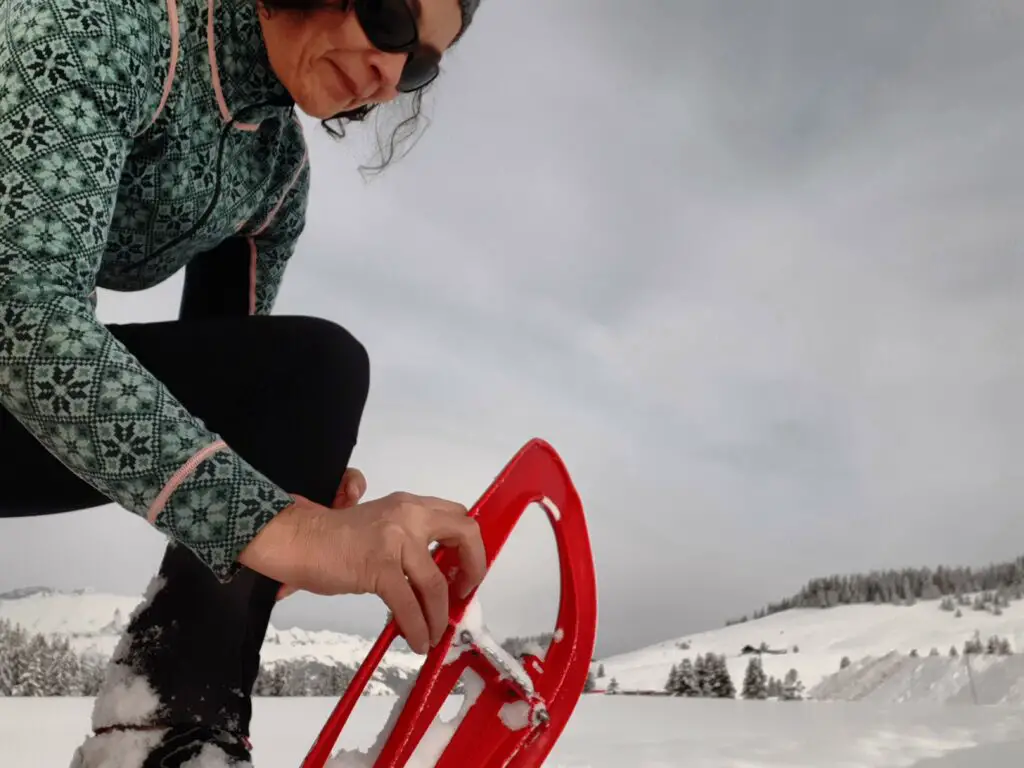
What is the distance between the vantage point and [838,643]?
13.3 ft

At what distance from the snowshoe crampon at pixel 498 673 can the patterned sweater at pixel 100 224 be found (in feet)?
0.54

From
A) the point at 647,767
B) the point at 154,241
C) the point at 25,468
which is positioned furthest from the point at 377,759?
the point at 647,767

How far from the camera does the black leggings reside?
55cm

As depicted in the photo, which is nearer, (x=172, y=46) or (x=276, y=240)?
(x=172, y=46)

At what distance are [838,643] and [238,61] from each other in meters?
4.24

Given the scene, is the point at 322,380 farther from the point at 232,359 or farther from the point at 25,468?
the point at 25,468

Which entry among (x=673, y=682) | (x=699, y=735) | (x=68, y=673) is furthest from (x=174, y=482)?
(x=673, y=682)

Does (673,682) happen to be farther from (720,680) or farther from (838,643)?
(838,643)

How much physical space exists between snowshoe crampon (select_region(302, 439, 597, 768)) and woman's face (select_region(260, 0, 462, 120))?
0.35 m

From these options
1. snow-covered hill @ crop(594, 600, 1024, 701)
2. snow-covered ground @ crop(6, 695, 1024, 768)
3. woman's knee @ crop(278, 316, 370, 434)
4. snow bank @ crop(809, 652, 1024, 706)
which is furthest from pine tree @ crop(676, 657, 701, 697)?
woman's knee @ crop(278, 316, 370, 434)

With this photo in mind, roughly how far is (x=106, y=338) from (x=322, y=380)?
8.2 inches

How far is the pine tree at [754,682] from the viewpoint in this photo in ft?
10.2

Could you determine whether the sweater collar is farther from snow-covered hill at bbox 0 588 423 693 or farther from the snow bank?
the snow bank

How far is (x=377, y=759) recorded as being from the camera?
58cm
